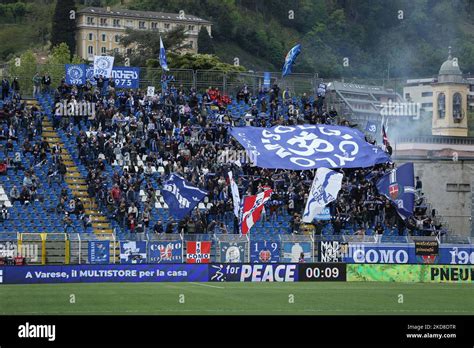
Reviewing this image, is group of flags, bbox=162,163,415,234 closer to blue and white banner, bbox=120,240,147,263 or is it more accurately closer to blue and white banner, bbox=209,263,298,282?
blue and white banner, bbox=209,263,298,282

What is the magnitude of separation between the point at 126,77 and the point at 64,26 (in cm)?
9482

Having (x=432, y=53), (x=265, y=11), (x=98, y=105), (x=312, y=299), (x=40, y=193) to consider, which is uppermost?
(x=265, y=11)

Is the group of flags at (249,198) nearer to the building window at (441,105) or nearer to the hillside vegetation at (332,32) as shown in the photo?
the hillside vegetation at (332,32)

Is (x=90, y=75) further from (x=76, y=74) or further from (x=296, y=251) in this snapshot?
(x=296, y=251)

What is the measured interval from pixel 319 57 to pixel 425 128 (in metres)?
28.0

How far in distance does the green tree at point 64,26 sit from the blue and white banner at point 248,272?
109902mm

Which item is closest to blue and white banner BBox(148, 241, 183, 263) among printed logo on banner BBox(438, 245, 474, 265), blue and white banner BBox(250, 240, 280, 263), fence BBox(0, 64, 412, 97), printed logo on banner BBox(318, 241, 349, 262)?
blue and white banner BBox(250, 240, 280, 263)

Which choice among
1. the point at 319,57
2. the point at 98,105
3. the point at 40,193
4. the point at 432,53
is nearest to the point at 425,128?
the point at 432,53

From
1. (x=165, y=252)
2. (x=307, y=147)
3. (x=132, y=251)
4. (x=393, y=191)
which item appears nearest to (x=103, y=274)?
(x=132, y=251)

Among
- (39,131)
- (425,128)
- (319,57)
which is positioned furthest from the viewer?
(319,57)

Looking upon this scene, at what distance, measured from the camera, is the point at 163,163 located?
63.3 meters

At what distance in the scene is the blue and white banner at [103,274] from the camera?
48.0m
